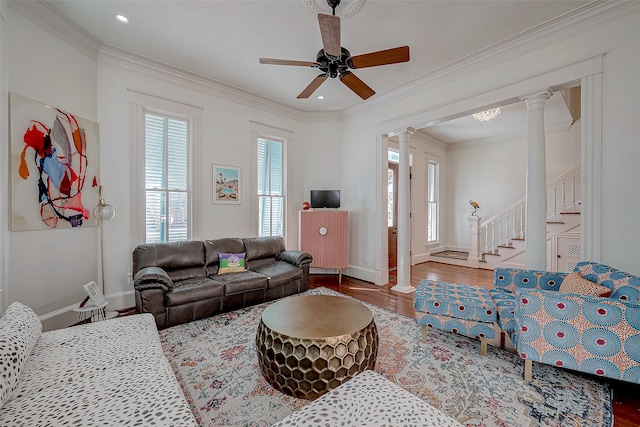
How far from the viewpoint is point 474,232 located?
589 centimetres

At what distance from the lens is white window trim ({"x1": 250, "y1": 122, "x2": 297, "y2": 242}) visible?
461cm

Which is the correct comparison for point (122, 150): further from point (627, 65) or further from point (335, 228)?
point (627, 65)

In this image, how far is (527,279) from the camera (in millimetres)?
2652

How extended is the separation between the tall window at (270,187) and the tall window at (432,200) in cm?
419

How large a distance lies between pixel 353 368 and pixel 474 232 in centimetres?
530

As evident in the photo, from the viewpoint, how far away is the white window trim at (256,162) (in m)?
4.61

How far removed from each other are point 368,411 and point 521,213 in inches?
236

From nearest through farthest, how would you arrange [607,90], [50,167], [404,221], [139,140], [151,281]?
[607,90], [50,167], [151,281], [139,140], [404,221]

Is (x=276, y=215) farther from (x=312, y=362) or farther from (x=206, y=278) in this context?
(x=312, y=362)

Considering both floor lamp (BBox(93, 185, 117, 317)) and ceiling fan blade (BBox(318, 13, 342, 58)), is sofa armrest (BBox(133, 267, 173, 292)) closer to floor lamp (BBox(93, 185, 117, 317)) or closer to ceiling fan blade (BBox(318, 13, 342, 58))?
floor lamp (BBox(93, 185, 117, 317))

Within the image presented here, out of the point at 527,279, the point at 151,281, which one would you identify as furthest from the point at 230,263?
the point at 527,279

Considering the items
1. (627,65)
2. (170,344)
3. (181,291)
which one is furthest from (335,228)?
(627,65)

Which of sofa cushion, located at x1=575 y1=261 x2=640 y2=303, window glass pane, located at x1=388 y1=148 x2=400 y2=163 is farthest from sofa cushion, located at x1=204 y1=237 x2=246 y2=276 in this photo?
sofa cushion, located at x1=575 y1=261 x2=640 y2=303

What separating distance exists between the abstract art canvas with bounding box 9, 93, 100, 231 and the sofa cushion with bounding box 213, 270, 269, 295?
5.63ft
